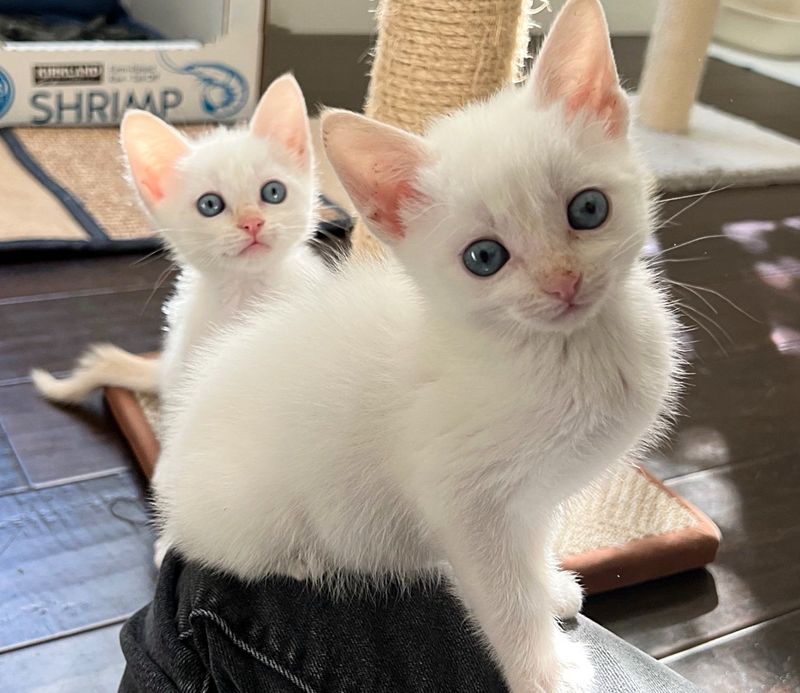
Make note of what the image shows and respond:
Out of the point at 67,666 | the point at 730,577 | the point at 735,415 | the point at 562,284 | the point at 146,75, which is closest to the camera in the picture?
the point at 562,284

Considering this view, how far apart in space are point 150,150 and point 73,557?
1.69 ft

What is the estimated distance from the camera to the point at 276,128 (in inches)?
49.3

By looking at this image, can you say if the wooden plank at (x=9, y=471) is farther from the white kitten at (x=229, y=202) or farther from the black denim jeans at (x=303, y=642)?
the black denim jeans at (x=303, y=642)

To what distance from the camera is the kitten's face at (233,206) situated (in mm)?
1191

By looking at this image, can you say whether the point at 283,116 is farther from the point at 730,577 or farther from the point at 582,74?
the point at 730,577

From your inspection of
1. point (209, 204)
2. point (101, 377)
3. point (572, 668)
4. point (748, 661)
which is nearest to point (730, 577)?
point (748, 661)

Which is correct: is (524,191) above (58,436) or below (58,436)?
above

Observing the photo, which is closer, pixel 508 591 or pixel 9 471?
pixel 508 591

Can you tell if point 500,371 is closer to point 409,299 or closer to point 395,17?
point 409,299

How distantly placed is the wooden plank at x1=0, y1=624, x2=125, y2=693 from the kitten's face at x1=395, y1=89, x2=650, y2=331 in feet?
2.10

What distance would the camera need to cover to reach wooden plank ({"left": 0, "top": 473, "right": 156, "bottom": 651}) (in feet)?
3.72

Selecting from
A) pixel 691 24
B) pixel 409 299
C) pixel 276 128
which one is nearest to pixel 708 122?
pixel 691 24

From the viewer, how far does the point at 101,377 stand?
4.79ft

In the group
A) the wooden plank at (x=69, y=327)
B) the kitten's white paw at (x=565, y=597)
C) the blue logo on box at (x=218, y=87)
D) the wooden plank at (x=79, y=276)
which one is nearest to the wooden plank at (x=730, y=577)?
the kitten's white paw at (x=565, y=597)
